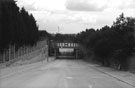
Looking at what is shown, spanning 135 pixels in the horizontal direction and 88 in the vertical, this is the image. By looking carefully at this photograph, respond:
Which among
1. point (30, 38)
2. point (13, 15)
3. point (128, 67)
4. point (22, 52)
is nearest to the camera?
point (128, 67)

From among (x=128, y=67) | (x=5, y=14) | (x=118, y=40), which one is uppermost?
(x=5, y=14)

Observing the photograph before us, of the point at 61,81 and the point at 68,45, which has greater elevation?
the point at 68,45

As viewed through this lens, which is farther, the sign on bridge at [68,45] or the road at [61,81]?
the sign on bridge at [68,45]

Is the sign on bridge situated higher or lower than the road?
higher

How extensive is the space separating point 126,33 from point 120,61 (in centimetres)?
394

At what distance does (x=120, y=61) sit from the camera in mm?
50125

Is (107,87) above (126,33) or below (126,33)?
below

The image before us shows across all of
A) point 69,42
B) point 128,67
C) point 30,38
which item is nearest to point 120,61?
point 128,67

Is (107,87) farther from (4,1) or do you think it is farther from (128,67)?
(4,1)

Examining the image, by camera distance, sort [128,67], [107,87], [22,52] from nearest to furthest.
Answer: [107,87] → [128,67] → [22,52]

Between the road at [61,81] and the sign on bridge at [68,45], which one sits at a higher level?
the sign on bridge at [68,45]

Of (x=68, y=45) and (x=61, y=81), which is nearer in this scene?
(x=61, y=81)

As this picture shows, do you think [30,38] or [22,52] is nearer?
[22,52]

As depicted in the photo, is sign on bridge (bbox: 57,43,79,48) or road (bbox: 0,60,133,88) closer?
road (bbox: 0,60,133,88)
